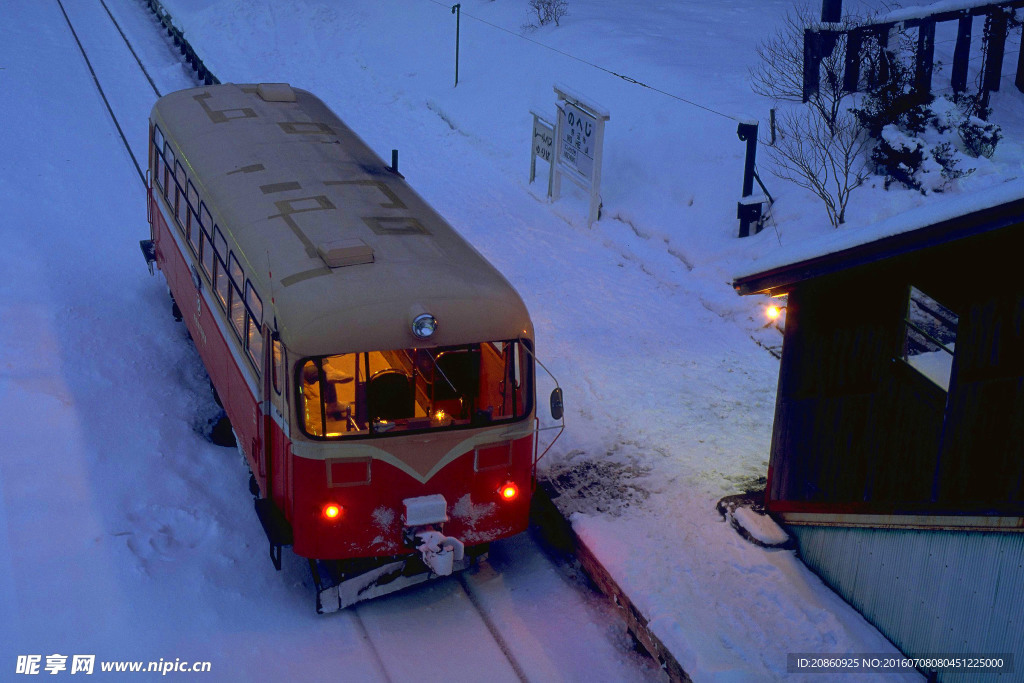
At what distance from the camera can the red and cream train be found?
7.52 metres

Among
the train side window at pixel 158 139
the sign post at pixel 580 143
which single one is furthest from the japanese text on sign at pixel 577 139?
the train side window at pixel 158 139

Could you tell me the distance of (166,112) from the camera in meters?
12.3

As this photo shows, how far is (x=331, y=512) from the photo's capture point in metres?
7.78

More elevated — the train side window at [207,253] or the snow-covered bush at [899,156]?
the snow-covered bush at [899,156]

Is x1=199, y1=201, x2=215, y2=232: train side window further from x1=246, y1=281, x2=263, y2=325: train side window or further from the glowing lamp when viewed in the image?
the glowing lamp

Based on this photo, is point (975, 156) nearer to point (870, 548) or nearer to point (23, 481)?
point (870, 548)

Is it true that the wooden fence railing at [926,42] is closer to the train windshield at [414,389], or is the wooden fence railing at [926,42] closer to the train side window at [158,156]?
the train side window at [158,156]

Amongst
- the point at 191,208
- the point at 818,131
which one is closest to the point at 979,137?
the point at 818,131

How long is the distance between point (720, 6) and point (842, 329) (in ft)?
64.7

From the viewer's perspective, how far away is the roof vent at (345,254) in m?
7.87

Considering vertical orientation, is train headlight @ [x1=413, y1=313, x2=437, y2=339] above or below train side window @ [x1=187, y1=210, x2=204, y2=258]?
above

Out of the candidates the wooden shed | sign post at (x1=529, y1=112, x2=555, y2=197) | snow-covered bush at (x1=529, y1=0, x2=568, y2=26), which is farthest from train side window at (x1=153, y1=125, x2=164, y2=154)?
snow-covered bush at (x1=529, y1=0, x2=568, y2=26)

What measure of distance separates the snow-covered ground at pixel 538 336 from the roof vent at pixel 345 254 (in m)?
2.82

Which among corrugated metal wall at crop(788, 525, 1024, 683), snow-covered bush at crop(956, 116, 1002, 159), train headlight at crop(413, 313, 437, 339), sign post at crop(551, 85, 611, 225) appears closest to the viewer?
corrugated metal wall at crop(788, 525, 1024, 683)
